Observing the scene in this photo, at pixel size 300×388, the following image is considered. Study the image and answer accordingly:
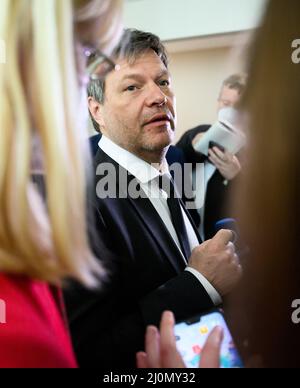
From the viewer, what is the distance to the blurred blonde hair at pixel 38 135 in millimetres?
445

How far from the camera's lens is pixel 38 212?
49 cm

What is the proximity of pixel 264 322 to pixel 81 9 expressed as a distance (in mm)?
606

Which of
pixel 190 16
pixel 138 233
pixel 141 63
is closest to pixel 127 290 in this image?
pixel 138 233

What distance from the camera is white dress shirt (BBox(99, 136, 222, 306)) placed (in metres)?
0.72

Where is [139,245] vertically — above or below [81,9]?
below

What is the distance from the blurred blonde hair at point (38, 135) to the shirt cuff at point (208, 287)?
277 millimetres

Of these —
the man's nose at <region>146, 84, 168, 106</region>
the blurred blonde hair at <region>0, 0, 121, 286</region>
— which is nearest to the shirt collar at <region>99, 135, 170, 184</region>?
the man's nose at <region>146, 84, 168, 106</region>

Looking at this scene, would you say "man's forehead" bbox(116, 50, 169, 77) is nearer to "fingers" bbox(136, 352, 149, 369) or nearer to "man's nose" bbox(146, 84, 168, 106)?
"man's nose" bbox(146, 84, 168, 106)

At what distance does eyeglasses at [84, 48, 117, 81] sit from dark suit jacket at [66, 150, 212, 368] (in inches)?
6.5

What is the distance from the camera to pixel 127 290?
672 millimetres

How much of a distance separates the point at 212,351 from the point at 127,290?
0.57 ft
